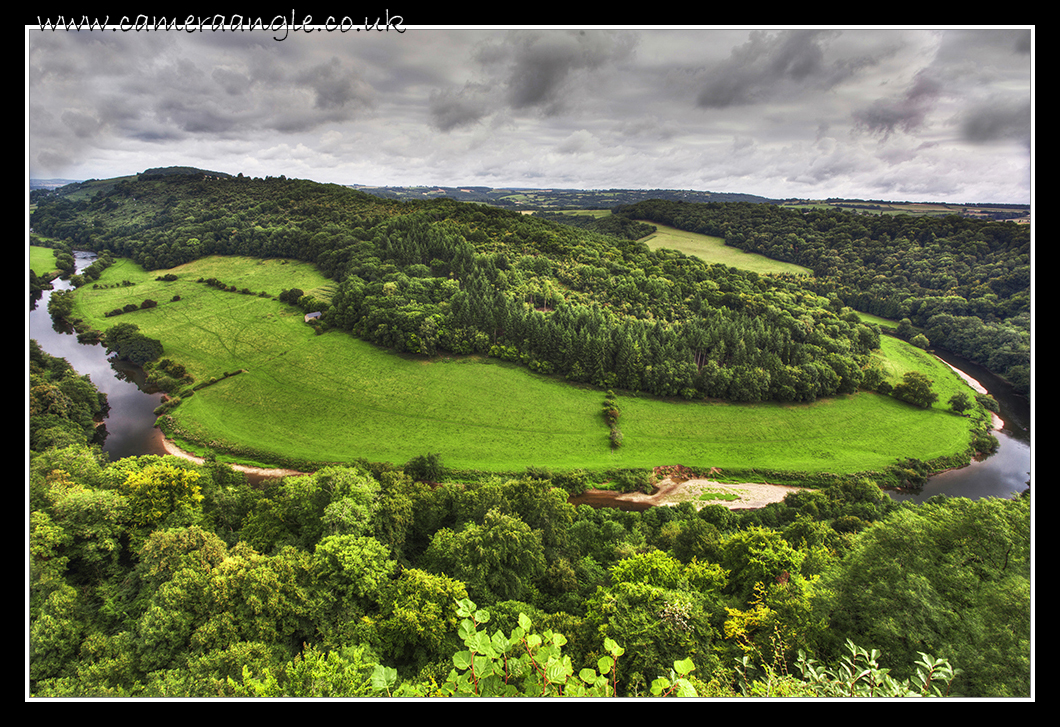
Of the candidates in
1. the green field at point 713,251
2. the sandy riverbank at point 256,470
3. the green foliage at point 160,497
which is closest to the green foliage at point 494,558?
the green foliage at point 160,497

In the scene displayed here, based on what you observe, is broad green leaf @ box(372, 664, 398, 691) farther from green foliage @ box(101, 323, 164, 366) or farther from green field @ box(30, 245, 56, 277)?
green field @ box(30, 245, 56, 277)

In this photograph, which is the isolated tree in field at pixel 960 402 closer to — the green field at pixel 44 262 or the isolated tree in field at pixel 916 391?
the isolated tree in field at pixel 916 391

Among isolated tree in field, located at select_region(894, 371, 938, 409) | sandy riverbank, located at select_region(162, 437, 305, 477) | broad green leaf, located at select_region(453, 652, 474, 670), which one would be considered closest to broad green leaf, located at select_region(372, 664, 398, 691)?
broad green leaf, located at select_region(453, 652, 474, 670)

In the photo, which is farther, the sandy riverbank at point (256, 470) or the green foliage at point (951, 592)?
the sandy riverbank at point (256, 470)

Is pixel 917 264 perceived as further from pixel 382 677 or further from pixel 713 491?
pixel 382 677

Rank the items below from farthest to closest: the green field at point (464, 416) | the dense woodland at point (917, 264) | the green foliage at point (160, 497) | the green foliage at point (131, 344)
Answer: the dense woodland at point (917, 264) → the green foliage at point (131, 344) → the green field at point (464, 416) → the green foliage at point (160, 497)

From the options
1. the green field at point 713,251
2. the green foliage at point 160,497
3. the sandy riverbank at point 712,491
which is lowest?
the sandy riverbank at point 712,491
